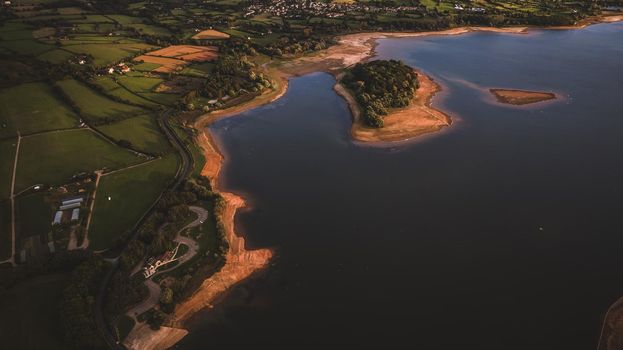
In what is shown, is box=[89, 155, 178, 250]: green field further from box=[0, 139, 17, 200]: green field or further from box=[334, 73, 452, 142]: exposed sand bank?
box=[334, 73, 452, 142]: exposed sand bank

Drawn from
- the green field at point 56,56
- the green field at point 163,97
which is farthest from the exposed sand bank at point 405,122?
the green field at point 56,56

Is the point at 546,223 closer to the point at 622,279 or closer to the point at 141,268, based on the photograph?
the point at 622,279

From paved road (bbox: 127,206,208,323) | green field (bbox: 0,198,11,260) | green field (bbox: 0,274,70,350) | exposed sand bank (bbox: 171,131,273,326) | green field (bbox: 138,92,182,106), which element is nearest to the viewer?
green field (bbox: 0,274,70,350)

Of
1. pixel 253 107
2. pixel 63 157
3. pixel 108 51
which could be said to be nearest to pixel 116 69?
pixel 108 51

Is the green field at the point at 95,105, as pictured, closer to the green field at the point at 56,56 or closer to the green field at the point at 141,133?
the green field at the point at 141,133

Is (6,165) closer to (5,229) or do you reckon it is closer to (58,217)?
(5,229)

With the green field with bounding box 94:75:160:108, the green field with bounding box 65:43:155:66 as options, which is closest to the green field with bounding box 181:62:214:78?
the green field with bounding box 94:75:160:108
